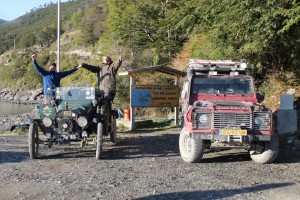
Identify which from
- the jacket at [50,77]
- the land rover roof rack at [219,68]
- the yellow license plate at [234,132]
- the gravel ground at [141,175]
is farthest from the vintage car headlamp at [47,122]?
the yellow license plate at [234,132]

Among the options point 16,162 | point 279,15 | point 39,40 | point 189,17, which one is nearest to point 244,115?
point 16,162

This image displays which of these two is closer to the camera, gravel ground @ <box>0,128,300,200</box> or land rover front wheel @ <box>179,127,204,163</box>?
gravel ground @ <box>0,128,300,200</box>

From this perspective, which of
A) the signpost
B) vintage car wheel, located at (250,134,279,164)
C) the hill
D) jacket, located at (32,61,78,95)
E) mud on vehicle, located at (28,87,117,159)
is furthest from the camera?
the hill

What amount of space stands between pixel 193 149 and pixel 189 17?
20.2m

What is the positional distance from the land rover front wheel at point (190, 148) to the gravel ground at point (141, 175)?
0.18 meters

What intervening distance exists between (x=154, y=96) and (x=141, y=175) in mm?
8677

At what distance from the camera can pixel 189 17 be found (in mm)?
28250

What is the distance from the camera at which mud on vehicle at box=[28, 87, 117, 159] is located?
9836mm

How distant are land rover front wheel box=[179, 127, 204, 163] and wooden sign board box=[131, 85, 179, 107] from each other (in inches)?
261

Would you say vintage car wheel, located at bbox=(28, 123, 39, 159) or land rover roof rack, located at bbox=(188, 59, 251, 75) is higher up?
land rover roof rack, located at bbox=(188, 59, 251, 75)

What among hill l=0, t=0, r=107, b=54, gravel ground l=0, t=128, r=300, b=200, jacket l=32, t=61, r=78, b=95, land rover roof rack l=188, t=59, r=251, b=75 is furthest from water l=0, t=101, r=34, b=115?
land rover roof rack l=188, t=59, r=251, b=75

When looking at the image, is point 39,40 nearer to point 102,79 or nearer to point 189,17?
point 189,17

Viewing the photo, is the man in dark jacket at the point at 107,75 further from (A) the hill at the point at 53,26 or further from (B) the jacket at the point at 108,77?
(A) the hill at the point at 53,26

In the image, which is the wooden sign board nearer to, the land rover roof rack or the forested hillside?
the forested hillside
